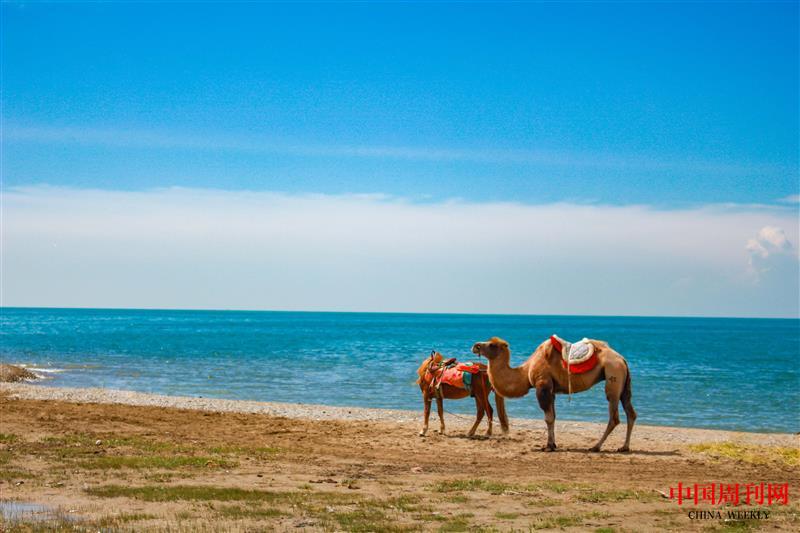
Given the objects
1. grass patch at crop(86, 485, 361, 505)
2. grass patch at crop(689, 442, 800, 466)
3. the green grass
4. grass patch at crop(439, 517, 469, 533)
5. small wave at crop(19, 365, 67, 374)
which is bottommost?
small wave at crop(19, 365, 67, 374)

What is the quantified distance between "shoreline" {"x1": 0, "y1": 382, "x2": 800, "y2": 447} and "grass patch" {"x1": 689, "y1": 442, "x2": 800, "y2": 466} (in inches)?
59.6

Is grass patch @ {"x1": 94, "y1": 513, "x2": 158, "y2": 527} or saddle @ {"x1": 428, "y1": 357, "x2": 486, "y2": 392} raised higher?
saddle @ {"x1": 428, "y1": 357, "x2": 486, "y2": 392}

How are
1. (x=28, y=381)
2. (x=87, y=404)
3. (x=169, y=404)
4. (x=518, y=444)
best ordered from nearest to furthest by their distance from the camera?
1. (x=518, y=444)
2. (x=87, y=404)
3. (x=169, y=404)
4. (x=28, y=381)

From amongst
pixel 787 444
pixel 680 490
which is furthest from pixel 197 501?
pixel 787 444

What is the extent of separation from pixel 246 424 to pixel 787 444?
13.4 metres

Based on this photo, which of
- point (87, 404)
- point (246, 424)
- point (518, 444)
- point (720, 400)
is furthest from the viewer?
point (720, 400)

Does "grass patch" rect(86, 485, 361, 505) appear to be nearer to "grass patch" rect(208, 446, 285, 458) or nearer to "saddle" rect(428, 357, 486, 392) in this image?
"grass patch" rect(208, 446, 285, 458)

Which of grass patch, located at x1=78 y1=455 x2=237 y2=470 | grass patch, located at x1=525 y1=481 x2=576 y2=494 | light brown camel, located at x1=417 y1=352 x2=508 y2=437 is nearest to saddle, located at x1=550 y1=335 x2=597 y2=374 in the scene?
light brown camel, located at x1=417 y1=352 x2=508 y2=437

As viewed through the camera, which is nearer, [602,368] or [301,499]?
[301,499]

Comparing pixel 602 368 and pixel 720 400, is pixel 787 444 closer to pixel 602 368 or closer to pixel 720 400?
pixel 602 368

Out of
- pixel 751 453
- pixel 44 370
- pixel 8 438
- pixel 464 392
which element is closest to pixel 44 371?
pixel 44 370

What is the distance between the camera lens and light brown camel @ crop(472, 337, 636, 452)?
15.9 metres

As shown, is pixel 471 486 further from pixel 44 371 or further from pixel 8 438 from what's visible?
pixel 44 371

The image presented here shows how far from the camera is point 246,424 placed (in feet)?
64.5
